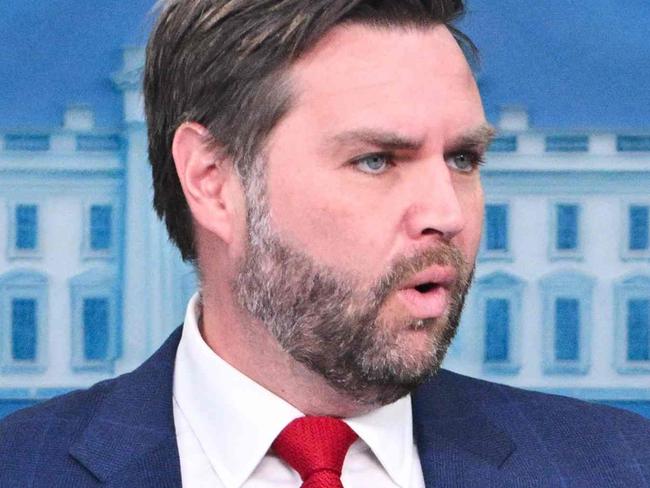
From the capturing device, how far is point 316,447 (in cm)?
184

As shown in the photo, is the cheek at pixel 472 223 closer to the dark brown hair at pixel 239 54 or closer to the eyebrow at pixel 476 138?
the eyebrow at pixel 476 138

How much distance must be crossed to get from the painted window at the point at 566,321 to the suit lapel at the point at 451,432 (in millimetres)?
315

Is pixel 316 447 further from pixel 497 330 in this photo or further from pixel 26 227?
pixel 26 227

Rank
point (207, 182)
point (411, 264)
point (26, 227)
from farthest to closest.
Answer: point (26, 227) < point (207, 182) < point (411, 264)

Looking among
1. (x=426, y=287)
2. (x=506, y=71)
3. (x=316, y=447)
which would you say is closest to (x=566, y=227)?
(x=506, y=71)

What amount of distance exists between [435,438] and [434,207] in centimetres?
38

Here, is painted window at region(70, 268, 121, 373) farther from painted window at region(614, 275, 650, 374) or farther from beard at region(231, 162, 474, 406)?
painted window at region(614, 275, 650, 374)

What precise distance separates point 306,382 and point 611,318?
708 millimetres

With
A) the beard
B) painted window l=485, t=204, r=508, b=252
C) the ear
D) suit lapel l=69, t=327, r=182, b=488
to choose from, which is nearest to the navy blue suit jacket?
suit lapel l=69, t=327, r=182, b=488

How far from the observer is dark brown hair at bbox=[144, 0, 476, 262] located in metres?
1.85

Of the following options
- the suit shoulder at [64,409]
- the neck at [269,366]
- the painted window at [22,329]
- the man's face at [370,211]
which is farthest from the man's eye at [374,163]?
the painted window at [22,329]

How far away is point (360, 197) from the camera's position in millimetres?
1786

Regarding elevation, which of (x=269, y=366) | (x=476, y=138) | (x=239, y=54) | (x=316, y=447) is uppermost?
(x=239, y=54)

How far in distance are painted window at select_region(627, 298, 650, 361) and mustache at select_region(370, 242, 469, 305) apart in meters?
0.68
